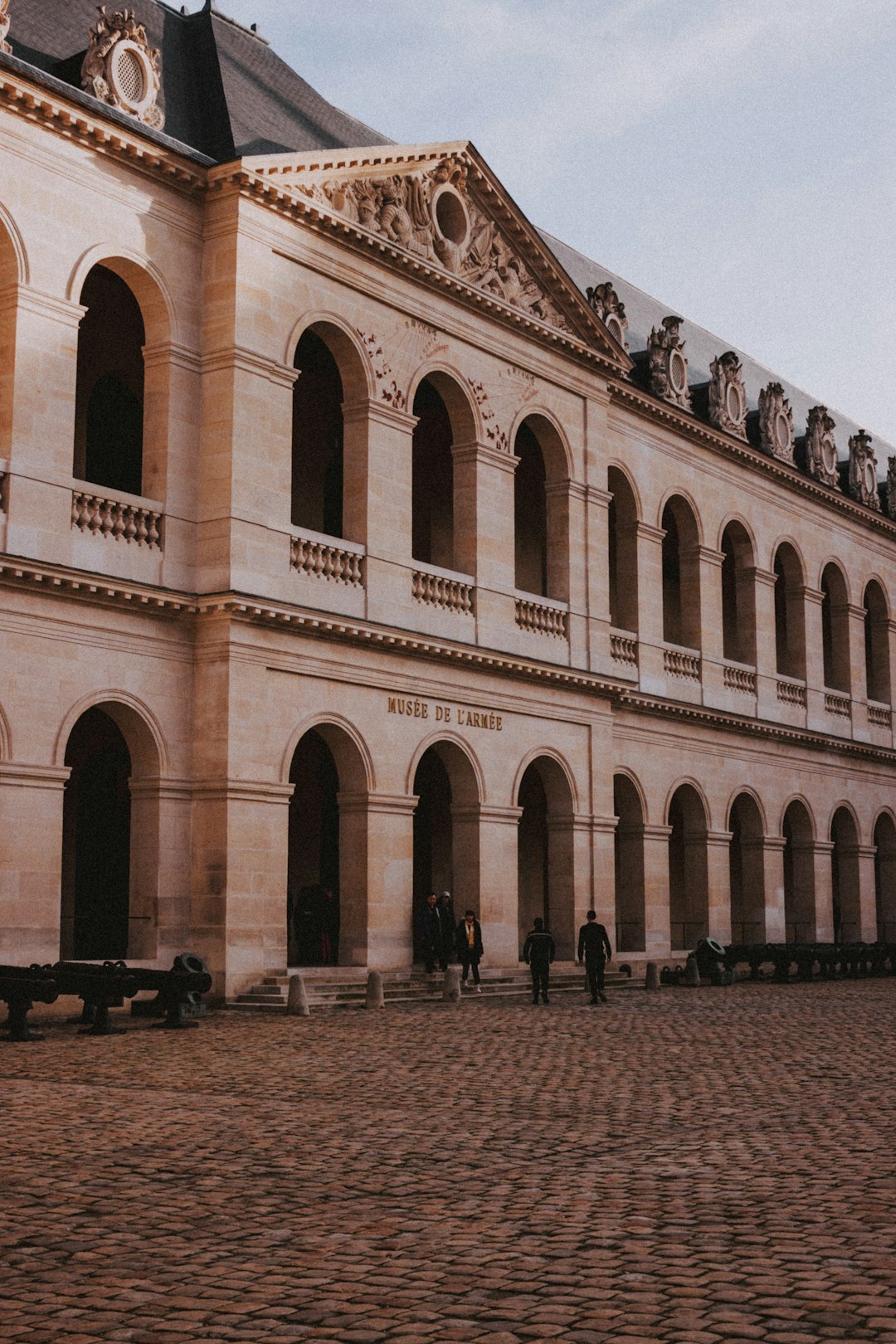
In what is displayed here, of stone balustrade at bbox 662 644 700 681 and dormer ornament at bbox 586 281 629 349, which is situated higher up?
dormer ornament at bbox 586 281 629 349

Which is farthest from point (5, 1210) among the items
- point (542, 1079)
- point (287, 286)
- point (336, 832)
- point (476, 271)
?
point (476, 271)

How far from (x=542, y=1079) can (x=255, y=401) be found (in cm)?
1225

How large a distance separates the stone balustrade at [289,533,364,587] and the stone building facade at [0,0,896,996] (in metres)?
0.05

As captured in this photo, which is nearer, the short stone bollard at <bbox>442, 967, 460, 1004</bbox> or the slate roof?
the slate roof

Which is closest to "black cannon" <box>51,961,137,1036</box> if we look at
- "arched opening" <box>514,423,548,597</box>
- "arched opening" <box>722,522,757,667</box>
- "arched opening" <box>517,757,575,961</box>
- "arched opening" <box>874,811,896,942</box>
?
"arched opening" <box>517,757,575,961</box>

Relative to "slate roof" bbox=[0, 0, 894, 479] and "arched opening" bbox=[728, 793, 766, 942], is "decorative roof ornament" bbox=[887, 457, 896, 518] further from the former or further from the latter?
"slate roof" bbox=[0, 0, 894, 479]

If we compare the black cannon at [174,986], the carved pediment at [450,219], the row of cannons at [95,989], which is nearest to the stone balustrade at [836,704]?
the carved pediment at [450,219]

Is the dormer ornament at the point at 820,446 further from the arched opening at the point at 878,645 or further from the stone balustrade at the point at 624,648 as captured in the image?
the stone balustrade at the point at 624,648

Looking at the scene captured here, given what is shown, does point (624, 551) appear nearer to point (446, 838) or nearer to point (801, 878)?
point (446, 838)

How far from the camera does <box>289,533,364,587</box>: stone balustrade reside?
917 inches

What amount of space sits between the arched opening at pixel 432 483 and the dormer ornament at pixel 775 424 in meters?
10.3

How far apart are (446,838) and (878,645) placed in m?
18.8

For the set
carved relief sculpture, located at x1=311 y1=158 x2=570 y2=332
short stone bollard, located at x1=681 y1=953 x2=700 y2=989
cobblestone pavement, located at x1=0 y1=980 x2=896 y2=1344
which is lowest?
cobblestone pavement, located at x1=0 y1=980 x2=896 y2=1344

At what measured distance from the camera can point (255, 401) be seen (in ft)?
74.7
